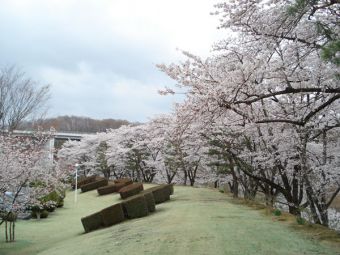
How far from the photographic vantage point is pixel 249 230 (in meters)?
8.61

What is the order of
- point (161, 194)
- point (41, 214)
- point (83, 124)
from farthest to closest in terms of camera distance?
point (83, 124) → point (41, 214) → point (161, 194)

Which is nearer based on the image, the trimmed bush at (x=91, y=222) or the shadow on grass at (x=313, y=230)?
the shadow on grass at (x=313, y=230)

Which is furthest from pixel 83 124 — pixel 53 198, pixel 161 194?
pixel 161 194

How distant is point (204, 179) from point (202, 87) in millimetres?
22416

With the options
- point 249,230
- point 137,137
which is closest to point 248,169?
point 249,230

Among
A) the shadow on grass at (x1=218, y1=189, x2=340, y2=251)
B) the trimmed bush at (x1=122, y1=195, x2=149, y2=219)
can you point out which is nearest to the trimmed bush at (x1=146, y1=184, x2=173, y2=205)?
the trimmed bush at (x1=122, y1=195, x2=149, y2=219)

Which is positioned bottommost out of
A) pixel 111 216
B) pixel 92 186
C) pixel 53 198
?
pixel 92 186

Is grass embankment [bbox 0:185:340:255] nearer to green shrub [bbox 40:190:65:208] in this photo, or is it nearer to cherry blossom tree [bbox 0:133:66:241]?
cherry blossom tree [bbox 0:133:66:241]

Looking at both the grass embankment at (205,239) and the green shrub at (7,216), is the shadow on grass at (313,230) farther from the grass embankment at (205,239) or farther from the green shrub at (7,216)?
the green shrub at (7,216)

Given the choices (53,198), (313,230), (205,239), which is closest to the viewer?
(205,239)

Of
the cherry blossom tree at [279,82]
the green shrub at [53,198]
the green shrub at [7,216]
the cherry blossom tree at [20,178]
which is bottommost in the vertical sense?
the green shrub at [53,198]

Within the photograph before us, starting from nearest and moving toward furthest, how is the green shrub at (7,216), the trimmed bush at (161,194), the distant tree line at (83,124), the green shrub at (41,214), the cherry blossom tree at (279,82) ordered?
1. the cherry blossom tree at (279,82)
2. the green shrub at (7,216)
3. the trimmed bush at (161,194)
4. the green shrub at (41,214)
5. the distant tree line at (83,124)

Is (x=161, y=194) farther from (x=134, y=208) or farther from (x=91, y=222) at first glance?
(x=91, y=222)

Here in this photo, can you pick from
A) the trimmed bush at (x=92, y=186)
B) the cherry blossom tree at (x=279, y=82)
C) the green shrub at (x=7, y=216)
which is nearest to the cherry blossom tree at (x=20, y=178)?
the green shrub at (x=7, y=216)
